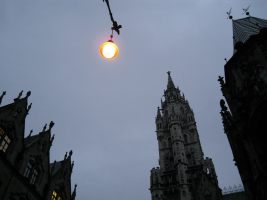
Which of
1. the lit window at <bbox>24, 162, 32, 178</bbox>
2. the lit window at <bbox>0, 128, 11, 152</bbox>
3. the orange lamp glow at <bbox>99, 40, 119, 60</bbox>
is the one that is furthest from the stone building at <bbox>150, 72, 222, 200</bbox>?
the orange lamp glow at <bbox>99, 40, 119, 60</bbox>

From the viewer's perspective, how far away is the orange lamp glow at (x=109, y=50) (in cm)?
1151

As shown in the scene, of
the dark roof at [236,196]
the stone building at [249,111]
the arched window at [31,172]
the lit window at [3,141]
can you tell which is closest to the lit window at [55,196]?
the arched window at [31,172]

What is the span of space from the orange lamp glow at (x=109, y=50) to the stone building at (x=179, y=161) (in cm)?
4234

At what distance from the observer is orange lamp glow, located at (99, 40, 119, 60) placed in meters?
11.5

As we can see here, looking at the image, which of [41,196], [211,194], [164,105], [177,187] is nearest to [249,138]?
[41,196]

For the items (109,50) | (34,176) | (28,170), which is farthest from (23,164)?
(109,50)

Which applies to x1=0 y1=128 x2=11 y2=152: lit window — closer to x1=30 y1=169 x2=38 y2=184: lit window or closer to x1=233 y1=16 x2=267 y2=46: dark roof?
x1=30 y1=169 x2=38 y2=184: lit window

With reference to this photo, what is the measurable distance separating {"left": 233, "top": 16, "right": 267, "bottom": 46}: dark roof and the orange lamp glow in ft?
62.1

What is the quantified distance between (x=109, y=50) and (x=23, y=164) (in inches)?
749

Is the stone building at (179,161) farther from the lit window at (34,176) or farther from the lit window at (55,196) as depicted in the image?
the lit window at (34,176)

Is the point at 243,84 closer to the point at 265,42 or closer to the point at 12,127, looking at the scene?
the point at 265,42

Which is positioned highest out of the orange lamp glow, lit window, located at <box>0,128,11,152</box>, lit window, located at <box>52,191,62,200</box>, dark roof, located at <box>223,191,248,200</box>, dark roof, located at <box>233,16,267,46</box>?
dark roof, located at <box>233,16,267,46</box>

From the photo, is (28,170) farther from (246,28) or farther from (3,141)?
(246,28)

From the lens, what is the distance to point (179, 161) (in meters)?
63.6
